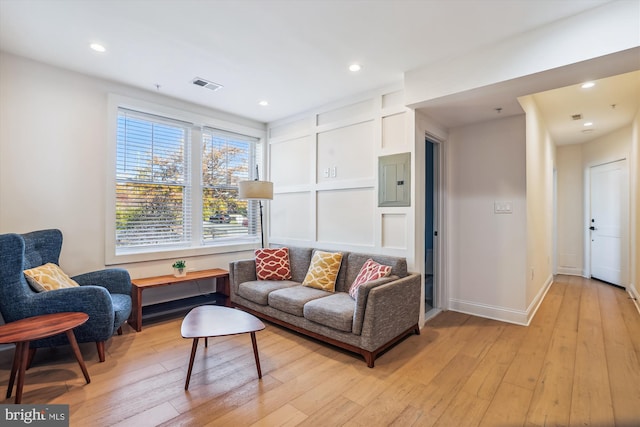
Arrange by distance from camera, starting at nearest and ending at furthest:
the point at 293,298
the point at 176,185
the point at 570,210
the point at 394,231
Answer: the point at 293,298, the point at 394,231, the point at 176,185, the point at 570,210

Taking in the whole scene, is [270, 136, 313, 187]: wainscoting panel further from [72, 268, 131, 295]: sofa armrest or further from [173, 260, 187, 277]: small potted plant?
[72, 268, 131, 295]: sofa armrest

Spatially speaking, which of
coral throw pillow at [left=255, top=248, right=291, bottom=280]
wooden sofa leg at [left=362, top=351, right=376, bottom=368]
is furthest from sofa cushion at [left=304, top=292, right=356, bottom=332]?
coral throw pillow at [left=255, top=248, right=291, bottom=280]

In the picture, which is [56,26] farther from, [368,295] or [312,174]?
[368,295]

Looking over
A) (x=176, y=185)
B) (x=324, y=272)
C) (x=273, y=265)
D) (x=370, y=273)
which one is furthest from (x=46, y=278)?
(x=370, y=273)

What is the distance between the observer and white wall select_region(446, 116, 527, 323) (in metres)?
3.39

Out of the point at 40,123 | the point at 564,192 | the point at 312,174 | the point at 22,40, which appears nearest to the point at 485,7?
the point at 312,174

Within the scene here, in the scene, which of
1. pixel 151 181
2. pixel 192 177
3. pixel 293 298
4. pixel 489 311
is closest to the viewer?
pixel 293 298

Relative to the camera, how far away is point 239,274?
12.2ft

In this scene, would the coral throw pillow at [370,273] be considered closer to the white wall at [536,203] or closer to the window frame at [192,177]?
the white wall at [536,203]

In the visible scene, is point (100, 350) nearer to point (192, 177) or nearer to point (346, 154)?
point (192, 177)

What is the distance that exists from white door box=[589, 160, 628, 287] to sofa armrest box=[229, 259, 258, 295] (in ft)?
18.9

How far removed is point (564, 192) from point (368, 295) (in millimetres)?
5794

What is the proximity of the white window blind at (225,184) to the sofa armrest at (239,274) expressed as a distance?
2.49 feet

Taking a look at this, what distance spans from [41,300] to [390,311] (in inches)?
109
